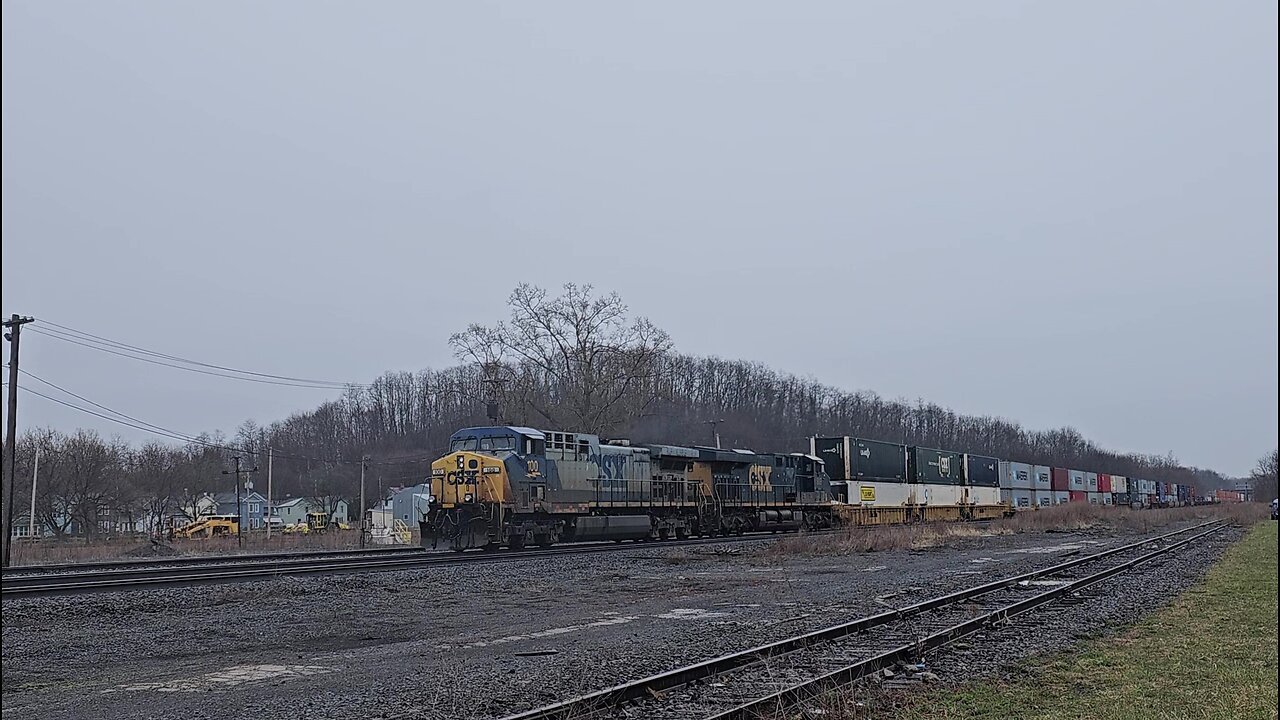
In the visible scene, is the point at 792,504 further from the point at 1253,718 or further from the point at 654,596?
the point at 1253,718

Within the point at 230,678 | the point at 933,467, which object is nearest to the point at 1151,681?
the point at 230,678

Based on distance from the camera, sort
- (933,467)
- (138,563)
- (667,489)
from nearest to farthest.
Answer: (138,563) < (667,489) < (933,467)

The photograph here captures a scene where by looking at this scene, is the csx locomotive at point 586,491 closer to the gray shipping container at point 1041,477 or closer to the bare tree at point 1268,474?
the bare tree at point 1268,474

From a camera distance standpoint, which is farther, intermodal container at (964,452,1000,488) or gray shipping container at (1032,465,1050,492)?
gray shipping container at (1032,465,1050,492)

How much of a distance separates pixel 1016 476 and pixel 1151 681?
189 ft

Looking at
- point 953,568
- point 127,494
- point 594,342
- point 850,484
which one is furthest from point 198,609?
point 127,494

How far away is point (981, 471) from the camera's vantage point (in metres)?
55.6

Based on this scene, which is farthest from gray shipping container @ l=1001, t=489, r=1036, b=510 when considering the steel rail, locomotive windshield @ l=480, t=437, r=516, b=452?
the steel rail

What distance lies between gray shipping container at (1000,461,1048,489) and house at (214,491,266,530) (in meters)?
58.1

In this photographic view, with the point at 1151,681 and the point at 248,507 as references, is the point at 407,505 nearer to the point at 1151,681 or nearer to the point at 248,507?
the point at 248,507

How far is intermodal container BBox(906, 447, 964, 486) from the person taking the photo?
155 feet

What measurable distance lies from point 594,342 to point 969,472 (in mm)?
20988

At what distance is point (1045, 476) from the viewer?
227 feet

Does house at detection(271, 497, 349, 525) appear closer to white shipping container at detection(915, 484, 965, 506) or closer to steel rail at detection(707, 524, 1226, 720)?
Result: white shipping container at detection(915, 484, 965, 506)
